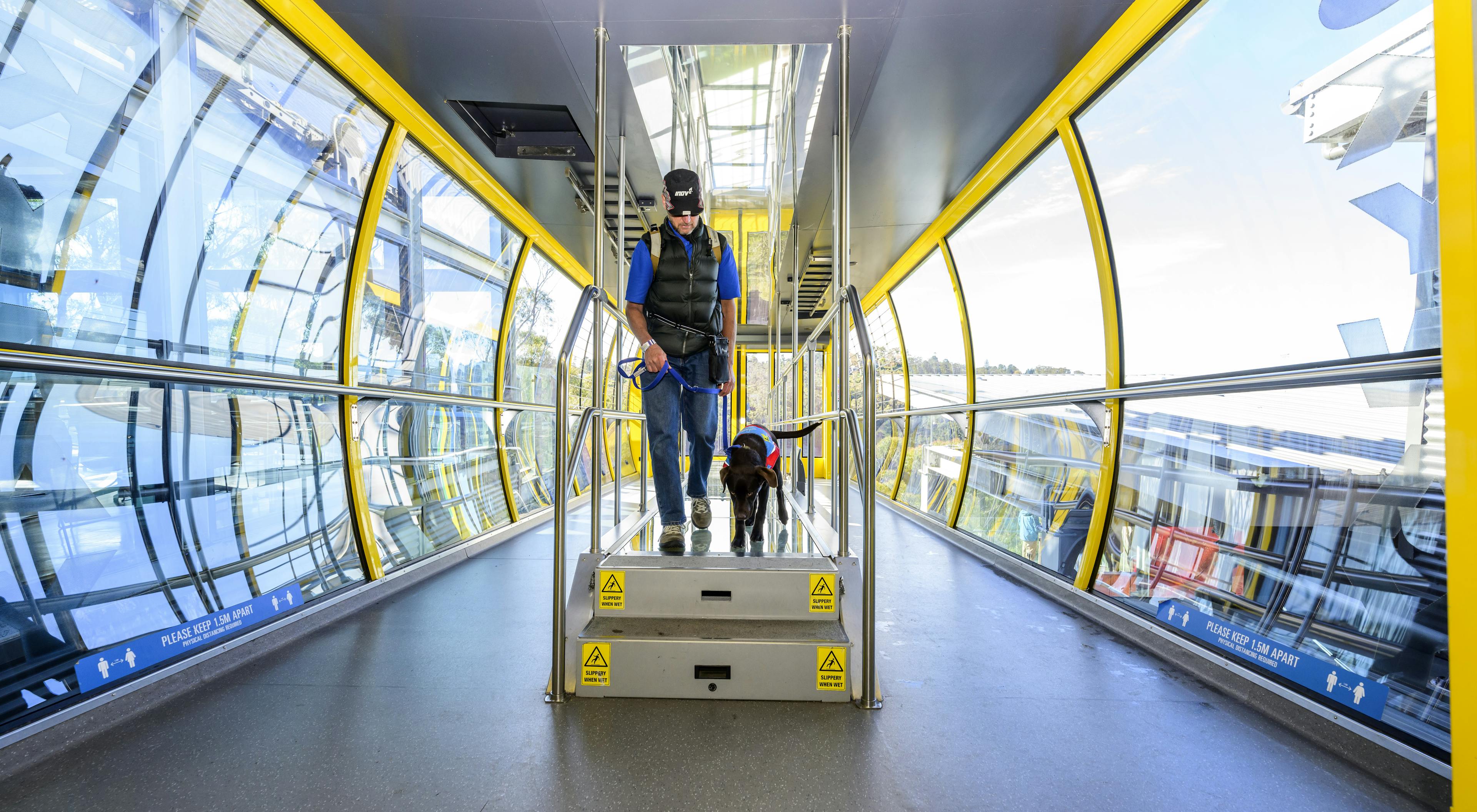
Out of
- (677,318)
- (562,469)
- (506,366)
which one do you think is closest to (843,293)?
(677,318)

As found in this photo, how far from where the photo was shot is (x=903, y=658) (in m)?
2.45

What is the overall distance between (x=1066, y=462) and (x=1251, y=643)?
1960mm

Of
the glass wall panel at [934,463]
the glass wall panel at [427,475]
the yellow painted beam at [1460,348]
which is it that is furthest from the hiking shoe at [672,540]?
the glass wall panel at [934,463]

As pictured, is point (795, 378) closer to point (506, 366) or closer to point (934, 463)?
point (506, 366)

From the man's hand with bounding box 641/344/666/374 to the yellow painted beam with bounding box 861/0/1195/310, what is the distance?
2640 mm

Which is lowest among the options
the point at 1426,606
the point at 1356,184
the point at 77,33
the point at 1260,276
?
the point at 1426,606

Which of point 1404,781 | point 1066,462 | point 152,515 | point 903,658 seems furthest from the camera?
point 1066,462

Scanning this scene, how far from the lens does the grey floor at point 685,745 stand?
148cm

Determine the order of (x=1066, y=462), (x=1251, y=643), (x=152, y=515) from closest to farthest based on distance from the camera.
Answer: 1. (x=1251, y=643)
2. (x=152, y=515)
3. (x=1066, y=462)

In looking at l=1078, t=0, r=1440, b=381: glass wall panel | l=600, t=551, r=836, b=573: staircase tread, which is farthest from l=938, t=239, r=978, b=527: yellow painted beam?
l=600, t=551, r=836, b=573: staircase tread

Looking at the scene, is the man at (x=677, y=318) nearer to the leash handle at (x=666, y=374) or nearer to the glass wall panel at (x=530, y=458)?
the leash handle at (x=666, y=374)

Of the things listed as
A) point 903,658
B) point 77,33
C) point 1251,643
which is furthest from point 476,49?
point 1251,643

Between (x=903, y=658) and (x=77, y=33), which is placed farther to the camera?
(x=903, y=658)

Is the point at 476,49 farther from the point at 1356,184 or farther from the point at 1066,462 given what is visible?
the point at 1066,462
